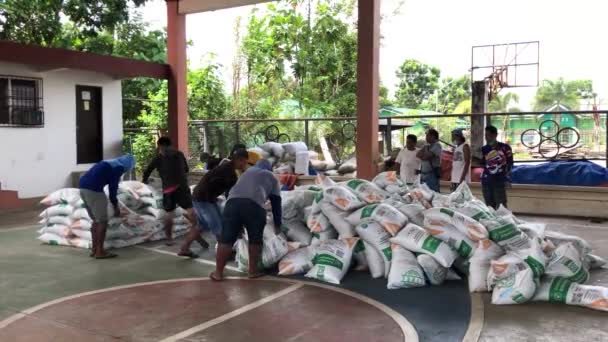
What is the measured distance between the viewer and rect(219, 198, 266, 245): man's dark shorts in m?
5.66

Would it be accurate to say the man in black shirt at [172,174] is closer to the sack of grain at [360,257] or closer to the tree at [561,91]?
the sack of grain at [360,257]

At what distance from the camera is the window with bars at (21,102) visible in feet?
36.2

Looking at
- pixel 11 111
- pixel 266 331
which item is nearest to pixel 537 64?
pixel 11 111

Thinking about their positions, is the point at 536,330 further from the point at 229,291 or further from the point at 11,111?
the point at 11,111

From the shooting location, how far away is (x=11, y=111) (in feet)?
36.4

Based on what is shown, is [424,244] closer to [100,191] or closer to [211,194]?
[211,194]

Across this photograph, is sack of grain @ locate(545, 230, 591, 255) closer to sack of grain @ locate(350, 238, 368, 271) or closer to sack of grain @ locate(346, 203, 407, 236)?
sack of grain @ locate(346, 203, 407, 236)

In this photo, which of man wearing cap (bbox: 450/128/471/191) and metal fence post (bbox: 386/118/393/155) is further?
metal fence post (bbox: 386/118/393/155)

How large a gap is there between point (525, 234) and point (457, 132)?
10.7 ft

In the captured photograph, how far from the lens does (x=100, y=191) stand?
22.5ft

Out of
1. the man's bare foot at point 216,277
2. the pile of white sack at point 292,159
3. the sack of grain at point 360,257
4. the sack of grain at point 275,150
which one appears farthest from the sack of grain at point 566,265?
the sack of grain at point 275,150

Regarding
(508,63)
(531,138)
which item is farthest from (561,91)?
(531,138)

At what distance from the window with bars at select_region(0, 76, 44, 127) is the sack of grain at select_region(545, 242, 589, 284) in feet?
33.4

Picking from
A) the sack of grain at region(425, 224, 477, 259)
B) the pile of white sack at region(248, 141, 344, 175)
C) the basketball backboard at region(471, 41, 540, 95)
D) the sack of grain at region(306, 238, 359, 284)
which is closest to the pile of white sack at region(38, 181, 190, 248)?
the sack of grain at region(306, 238, 359, 284)
